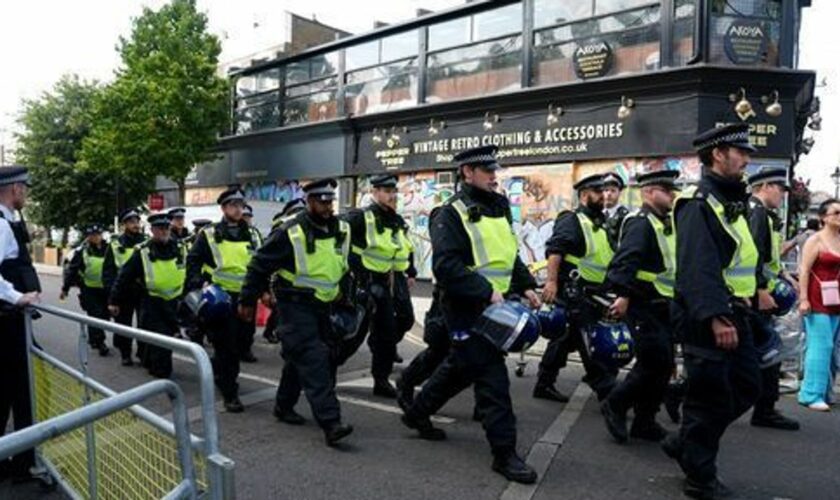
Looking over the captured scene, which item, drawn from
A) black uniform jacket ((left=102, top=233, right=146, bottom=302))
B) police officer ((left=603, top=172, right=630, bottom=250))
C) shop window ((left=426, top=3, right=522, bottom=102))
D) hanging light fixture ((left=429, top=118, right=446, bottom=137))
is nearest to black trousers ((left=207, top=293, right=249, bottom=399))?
police officer ((left=603, top=172, right=630, bottom=250))

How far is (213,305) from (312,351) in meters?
1.52

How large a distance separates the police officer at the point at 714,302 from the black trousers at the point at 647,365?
86 cm

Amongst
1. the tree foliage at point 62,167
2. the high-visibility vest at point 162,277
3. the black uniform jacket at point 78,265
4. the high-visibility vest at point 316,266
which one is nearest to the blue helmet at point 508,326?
the high-visibility vest at point 316,266

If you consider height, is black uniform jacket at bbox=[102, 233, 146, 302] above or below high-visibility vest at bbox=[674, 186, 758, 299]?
below

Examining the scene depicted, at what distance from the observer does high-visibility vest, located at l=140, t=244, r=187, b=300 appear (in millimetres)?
7621

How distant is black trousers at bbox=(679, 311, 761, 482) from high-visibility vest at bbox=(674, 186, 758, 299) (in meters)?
0.16

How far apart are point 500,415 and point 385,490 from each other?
2.71ft

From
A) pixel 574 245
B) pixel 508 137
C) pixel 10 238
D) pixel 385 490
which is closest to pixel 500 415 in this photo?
pixel 385 490

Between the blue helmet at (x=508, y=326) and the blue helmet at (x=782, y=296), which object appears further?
the blue helmet at (x=782, y=296)

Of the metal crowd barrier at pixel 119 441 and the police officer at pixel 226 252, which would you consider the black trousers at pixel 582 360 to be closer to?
the police officer at pixel 226 252

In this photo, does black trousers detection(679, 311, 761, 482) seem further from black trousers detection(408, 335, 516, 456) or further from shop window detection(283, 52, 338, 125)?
shop window detection(283, 52, 338, 125)

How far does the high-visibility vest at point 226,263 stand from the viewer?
6875mm

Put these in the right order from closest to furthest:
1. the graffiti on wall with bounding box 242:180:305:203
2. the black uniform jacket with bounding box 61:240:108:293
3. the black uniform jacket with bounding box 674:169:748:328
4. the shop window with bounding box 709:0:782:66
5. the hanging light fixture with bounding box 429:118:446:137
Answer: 1. the black uniform jacket with bounding box 674:169:748:328
2. the black uniform jacket with bounding box 61:240:108:293
3. the shop window with bounding box 709:0:782:66
4. the hanging light fixture with bounding box 429:118:446:137
5. the graffiti on wall with bounding box 242:180:305:203

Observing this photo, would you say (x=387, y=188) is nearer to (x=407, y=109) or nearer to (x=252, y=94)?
(x=407, y=109)
